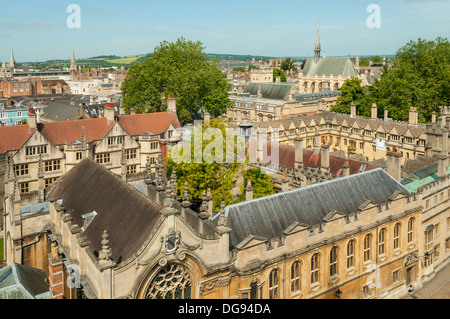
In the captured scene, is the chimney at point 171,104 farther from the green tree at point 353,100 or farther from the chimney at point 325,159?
the green tree at point 353,100

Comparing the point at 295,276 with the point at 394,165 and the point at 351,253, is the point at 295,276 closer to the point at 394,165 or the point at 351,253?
the point at 351,253

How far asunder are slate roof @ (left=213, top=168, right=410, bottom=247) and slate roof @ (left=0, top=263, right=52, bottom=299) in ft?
30.1

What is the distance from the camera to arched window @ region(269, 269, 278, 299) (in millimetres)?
21489

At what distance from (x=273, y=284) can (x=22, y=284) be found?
11.9 meters

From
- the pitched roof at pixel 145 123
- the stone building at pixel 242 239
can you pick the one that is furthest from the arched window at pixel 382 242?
the pitched roof at pixel 145 123

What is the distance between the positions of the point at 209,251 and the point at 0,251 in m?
22.0

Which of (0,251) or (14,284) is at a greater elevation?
(14,284)

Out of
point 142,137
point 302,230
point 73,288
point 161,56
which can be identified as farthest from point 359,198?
point 161,56

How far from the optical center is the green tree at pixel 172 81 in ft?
193

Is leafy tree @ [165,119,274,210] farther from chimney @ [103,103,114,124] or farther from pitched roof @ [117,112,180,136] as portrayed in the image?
pitched roof @ [117,112,180,136]

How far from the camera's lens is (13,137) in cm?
3888

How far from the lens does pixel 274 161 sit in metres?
39.1
